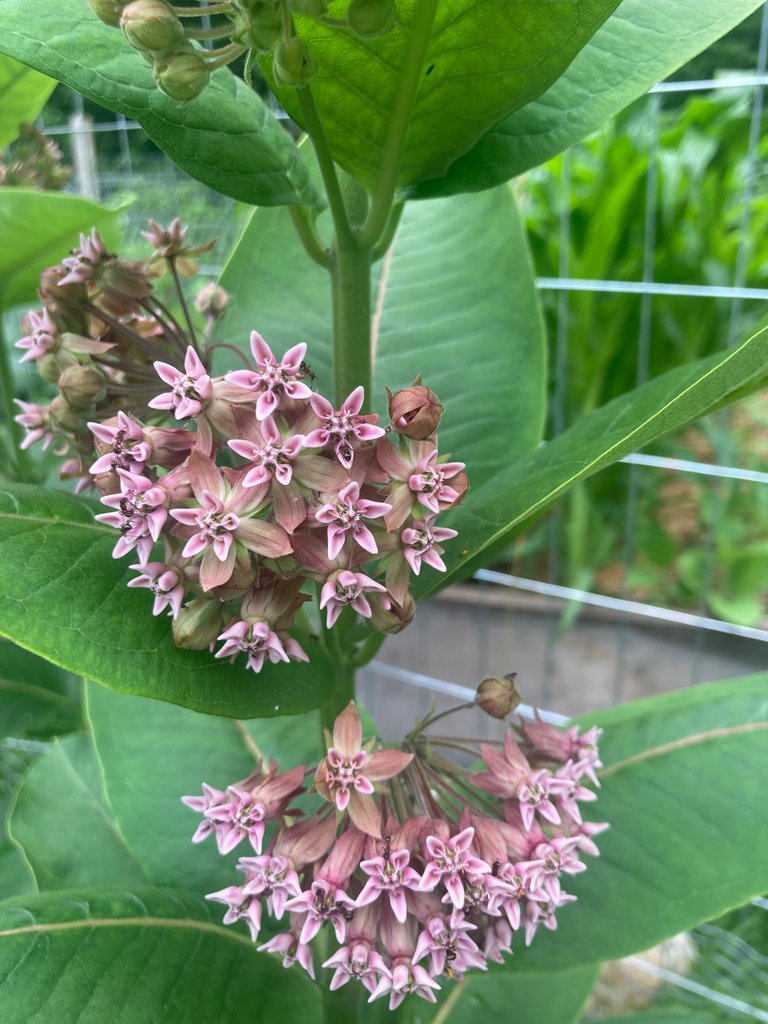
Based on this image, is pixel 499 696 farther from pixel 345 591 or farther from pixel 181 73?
pixel 181 73

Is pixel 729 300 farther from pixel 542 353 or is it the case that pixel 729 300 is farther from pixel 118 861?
pixel 118 861

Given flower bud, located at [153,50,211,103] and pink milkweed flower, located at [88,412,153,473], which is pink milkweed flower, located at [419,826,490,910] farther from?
flower bud, located at [153,50,211,103]

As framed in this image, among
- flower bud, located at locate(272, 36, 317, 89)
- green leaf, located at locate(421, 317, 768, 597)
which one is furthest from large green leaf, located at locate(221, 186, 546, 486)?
flower bud, located at locate(272, 36, 317, 89)

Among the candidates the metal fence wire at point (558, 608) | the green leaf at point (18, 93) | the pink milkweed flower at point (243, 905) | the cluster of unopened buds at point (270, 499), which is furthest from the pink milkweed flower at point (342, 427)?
the metal fence wire at point (558, 608)

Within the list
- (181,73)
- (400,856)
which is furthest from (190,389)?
(400,856)

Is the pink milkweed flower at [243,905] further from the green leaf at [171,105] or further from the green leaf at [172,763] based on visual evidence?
the green leaf at [171,105]

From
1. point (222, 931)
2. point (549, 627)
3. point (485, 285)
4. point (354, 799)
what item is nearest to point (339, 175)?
point (485, 285)
